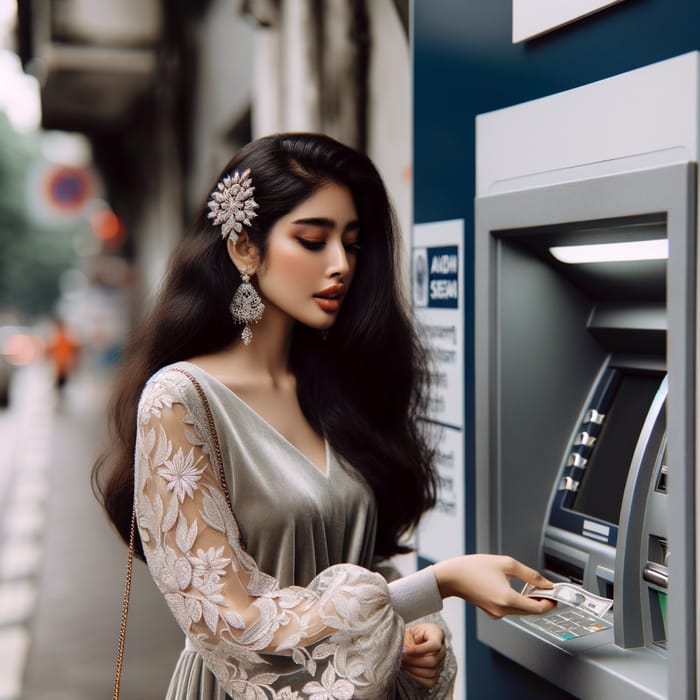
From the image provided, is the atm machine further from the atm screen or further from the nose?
the nose

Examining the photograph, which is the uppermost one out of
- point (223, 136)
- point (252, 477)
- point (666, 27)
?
point (223, 136)

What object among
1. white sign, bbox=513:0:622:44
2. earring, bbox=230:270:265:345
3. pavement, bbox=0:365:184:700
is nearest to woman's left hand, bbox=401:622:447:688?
earring, bbox=230:270:265:345

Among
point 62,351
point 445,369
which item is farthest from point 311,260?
point 62,351

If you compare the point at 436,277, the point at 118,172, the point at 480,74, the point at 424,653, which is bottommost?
the point at 424,653

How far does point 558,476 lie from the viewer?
1.91 m

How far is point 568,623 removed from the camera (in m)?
1.76

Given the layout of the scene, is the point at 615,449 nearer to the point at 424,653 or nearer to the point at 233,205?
the point at 424,653

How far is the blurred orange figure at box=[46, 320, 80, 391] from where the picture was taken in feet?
44.1

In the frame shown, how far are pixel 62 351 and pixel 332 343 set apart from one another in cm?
1256

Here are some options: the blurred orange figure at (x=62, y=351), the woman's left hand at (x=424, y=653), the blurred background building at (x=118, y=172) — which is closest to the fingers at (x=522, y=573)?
the woman's left hand at (x=424, y=653)

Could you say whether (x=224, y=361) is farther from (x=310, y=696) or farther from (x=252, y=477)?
(x=310, y=696)

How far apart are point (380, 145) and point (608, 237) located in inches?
102

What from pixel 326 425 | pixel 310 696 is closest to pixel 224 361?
pixel 326 425

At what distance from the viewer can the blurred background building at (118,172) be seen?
4.14 meters
